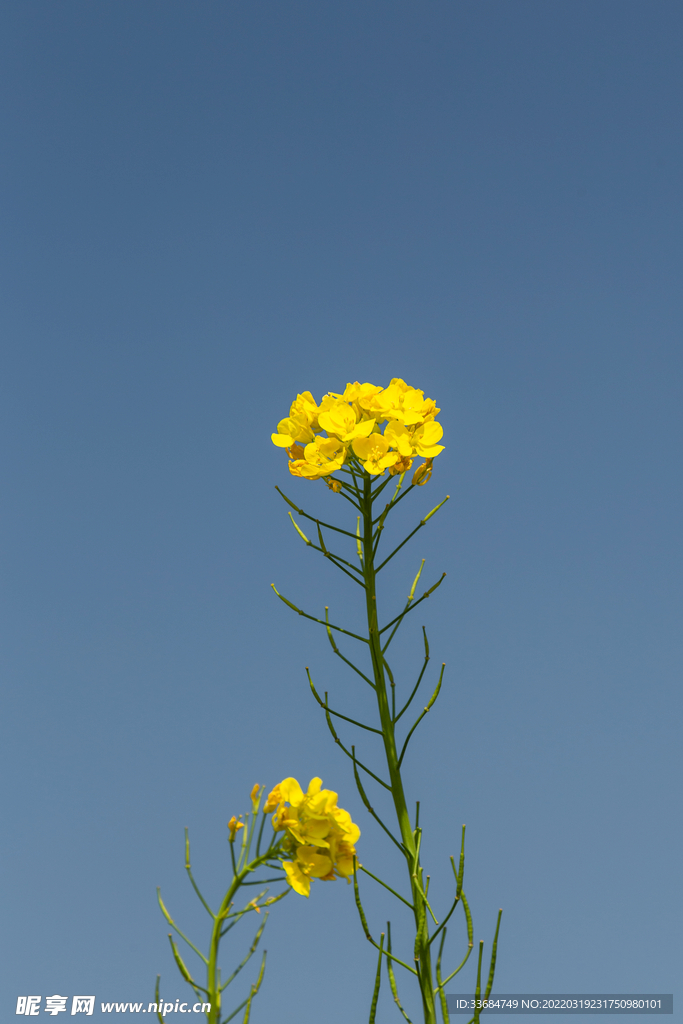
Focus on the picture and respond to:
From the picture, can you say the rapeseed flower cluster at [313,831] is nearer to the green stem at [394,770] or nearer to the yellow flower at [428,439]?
the green stem at [394,770]

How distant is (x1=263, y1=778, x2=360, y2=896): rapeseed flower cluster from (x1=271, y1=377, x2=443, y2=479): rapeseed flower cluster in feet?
4.15

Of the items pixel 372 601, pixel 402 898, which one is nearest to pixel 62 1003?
pixel 402 898

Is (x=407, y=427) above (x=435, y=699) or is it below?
above

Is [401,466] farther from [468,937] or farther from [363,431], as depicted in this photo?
[468,937]

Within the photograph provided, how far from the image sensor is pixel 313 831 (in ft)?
8.70

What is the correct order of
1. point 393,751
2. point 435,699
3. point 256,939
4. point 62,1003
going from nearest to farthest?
point 256,939 → point 393,751 → point 435,699 → point 62,1003

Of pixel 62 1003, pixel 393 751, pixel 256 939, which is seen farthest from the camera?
pixel 62 1003

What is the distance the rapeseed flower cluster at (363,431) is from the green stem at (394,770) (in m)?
0.17

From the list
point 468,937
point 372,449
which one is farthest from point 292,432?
point 468,937

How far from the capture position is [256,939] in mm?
2908

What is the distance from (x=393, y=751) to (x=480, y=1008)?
98cm

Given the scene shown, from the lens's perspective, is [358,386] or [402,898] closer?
[402,898]

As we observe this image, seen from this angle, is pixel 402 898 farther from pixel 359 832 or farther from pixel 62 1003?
pixel 62 1003

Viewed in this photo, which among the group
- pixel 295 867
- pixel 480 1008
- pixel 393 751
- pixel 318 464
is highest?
pixel 318 464
